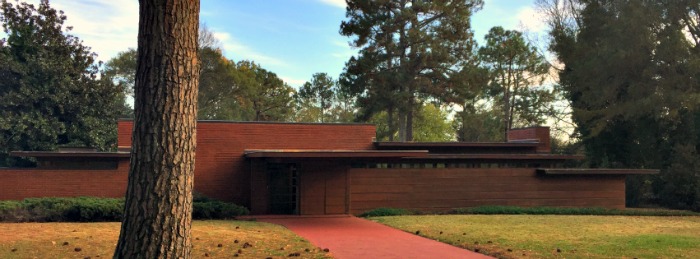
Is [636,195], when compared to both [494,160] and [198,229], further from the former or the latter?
[198,229]

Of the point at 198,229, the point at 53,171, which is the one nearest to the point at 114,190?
the point at 53,171

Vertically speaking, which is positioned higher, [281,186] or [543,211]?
[281,186]

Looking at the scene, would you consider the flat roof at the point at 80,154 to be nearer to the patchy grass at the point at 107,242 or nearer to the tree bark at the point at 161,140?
the patchy grass at the point at 107,242

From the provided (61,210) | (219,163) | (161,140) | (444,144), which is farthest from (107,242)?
(444,144)

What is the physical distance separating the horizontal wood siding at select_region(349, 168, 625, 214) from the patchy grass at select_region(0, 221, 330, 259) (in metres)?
6.44

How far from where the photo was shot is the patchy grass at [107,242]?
369 inches

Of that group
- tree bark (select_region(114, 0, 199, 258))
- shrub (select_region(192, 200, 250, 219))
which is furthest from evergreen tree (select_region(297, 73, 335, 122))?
tree bark (select_region(114, 0, 199, 258))

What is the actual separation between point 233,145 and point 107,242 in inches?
402

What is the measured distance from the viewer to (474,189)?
826 inches

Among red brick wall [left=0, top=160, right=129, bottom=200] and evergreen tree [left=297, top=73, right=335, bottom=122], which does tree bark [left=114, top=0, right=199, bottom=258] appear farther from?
evergreen tree [left=297, top=73, right=335, bottom=122]

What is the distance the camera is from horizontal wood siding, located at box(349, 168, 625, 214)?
20000 millimetres

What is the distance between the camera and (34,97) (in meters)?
27.3

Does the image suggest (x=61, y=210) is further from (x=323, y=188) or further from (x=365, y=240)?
(x=365, y=240)

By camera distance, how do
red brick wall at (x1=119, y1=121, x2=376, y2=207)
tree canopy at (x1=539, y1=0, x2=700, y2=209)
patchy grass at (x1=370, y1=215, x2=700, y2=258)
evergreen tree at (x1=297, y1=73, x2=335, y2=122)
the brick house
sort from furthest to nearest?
evergreen tree at (x1=297, y1=73, x2=335, y2=122), tree canopy at (x1=539, y1=0, x2=700, y2=209), red brick wall at (x1=119, y1=121, x2=376, y2=207), the brick house, patchy grass at (x1=370, y1=215, x2=700, y2=258)
